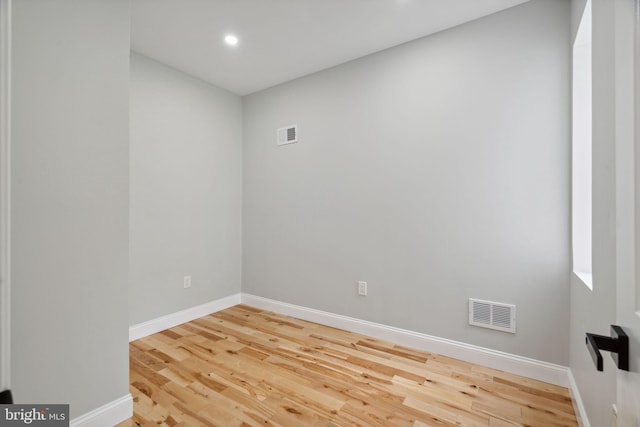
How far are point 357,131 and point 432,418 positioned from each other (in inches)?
90.1

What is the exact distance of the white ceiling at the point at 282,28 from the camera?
204 centimetres

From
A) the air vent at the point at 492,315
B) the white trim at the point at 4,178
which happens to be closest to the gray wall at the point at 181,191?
the white trim at the point at 4,178

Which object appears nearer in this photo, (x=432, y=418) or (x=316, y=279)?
(x=432, y=418)

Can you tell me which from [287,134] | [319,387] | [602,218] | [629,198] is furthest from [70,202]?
[602,218]

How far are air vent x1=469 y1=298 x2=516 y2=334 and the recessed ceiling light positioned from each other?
2915 mm

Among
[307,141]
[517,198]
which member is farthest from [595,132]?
[307,141]

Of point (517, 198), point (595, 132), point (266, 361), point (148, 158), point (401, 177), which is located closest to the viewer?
point (595, 132)

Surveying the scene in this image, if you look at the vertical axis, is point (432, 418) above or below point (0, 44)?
below

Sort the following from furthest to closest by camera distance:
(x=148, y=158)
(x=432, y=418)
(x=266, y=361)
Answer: (x=148, y=158)
(x=266, y=361)
(x=432, y=418)

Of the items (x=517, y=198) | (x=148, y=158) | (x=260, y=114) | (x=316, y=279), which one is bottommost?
(x=316, y=279)

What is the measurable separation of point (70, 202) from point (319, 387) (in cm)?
182

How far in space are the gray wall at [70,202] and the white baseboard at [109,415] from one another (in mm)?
30

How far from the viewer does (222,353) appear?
235 centimetres

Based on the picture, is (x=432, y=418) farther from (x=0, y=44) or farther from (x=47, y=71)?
(x=47, y=71)
